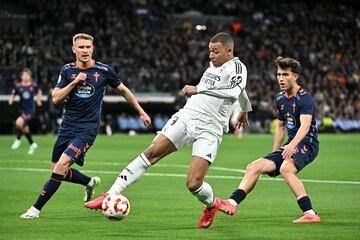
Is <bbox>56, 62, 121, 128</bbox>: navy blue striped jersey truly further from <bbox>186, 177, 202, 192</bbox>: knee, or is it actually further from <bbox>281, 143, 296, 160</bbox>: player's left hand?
<bbox>281, 143, 296, 160</bbox>: player's left hand

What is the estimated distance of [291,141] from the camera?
11.1m

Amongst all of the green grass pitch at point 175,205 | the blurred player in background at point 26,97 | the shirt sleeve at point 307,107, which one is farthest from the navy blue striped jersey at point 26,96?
the shirt sleeve at point 307,107

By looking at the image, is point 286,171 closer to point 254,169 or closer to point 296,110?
point 254,169

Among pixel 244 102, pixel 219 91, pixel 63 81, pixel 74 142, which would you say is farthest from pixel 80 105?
pixel 244 102

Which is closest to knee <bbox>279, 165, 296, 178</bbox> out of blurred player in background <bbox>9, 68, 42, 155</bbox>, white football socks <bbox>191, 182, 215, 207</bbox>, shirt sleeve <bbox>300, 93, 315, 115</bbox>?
shirt sleeve <bbox>300, 93, 315, 115</bbox>

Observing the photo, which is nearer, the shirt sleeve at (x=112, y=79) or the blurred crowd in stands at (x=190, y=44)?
the shirt sleeve at (x=112, y=79)

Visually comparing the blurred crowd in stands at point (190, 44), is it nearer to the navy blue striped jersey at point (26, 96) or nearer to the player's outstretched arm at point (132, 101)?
the navy blue striped jersey at point (26, 96)

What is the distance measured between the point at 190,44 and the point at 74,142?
39.0 m

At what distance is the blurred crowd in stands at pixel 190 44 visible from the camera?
4416 centimetres

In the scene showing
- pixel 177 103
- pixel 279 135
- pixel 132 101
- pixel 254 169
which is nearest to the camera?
pixel 254 169

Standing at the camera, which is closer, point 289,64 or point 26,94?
point 289,64

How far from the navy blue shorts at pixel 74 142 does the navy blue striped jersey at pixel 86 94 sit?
3.6 inches

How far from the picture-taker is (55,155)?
40.0 feet

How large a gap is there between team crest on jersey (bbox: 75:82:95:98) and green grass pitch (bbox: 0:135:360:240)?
69.2 inches
